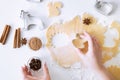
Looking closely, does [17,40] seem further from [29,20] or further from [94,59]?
[94,59]

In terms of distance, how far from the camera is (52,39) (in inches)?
41.7

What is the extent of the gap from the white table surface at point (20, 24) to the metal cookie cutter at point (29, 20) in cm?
2

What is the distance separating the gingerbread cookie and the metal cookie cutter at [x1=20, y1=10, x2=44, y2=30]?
0.04 metres

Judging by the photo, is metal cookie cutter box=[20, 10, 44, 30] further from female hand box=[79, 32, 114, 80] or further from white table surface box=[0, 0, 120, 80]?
female hand box=[79, 32, 114, 80]

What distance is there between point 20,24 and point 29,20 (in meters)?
0.03

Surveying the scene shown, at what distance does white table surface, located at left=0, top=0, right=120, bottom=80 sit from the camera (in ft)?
3.45

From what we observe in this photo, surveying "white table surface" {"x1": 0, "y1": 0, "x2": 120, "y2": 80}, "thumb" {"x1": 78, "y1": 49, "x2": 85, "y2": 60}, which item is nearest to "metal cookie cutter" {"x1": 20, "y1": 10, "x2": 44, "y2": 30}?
"white table surface" {"x1": 0, "y1": 0, "x2": 120, "y2": 80}

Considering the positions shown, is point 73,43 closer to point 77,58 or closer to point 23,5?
point 77,58

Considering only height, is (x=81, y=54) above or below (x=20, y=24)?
below

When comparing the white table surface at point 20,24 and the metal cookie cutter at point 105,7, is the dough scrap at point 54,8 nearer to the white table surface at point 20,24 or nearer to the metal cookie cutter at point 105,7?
the white table surface at point 20,24

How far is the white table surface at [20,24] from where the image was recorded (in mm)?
1052

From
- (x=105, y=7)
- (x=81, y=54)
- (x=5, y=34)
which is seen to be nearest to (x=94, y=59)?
(x=81, y=54)

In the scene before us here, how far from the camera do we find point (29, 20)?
1.05 m

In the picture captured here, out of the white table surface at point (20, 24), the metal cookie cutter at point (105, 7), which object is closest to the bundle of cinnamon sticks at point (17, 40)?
the white table surface at point (20, 24)
